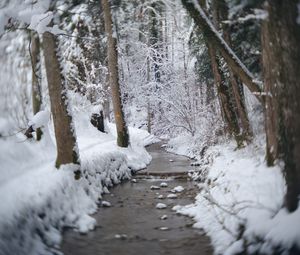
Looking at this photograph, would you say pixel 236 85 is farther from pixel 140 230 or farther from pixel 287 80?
pixel 287 80

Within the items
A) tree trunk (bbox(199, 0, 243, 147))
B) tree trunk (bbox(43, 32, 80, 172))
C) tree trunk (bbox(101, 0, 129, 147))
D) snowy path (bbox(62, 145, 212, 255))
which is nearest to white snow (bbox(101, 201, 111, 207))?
snowy path (bbox(62, 145, 212, 255))

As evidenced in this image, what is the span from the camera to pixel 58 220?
7.51m

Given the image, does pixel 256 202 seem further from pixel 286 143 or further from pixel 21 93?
pixel 21 93

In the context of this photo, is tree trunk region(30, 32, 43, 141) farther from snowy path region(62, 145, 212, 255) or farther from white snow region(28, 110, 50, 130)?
white snow region(28, 110, 50, 130)

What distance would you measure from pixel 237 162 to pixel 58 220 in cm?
403

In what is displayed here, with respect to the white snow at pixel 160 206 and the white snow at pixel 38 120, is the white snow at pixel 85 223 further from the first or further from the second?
the white snow at pixel 38 120

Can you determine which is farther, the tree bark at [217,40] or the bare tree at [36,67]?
the bare tree at [36,67]

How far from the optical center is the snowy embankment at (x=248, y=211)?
4.97 meters

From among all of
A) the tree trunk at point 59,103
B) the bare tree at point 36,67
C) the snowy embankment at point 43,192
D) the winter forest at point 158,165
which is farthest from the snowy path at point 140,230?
the bare tree at point 36,67

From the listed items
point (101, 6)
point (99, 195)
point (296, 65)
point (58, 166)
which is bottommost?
point (99, 195)

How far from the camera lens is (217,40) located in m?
6.96

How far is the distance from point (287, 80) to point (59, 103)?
19.3ft

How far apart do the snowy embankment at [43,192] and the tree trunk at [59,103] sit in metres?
0.33

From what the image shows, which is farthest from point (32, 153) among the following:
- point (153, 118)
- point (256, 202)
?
point (153, 118)
